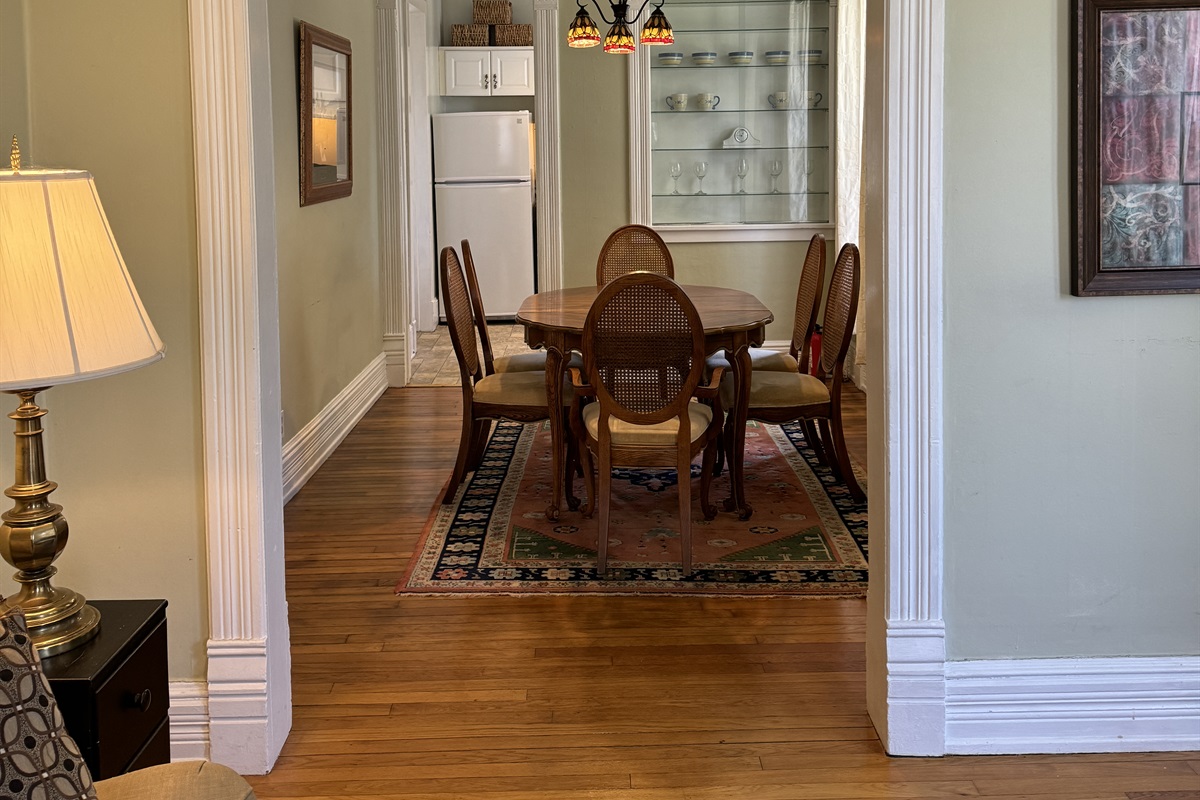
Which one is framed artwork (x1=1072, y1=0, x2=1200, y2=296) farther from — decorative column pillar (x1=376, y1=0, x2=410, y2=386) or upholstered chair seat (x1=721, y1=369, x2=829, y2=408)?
decorative column pillar (x1=376, y1=0, x2=410, y2=386)

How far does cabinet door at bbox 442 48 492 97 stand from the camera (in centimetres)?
987

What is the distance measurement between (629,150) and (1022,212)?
202 inches

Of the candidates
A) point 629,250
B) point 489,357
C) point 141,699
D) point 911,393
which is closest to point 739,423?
point 489,357

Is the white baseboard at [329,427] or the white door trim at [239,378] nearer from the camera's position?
the white door trim at [239,378]

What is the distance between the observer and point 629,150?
25.5 feet

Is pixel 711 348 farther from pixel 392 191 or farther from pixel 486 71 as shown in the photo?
pixel 486 71

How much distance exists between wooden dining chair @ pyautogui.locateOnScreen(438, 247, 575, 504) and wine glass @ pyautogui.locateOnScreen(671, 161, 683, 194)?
10.1 ft

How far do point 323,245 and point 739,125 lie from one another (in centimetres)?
313

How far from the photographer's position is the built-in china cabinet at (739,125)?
25.7ft

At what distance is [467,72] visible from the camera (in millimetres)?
9922

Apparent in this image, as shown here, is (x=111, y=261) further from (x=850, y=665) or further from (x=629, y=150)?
(x=629, y=150)

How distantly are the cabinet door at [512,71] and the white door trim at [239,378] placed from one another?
721cm

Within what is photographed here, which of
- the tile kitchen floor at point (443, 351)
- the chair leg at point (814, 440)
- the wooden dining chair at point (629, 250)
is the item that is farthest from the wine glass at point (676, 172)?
the chair leg at point (814, 440)

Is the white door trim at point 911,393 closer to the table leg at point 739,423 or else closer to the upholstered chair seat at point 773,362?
the table leg at point 739,423
